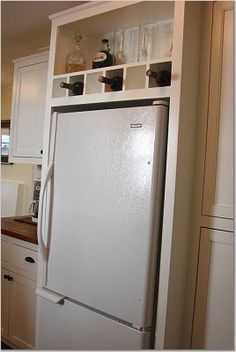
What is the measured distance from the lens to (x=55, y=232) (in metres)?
1.75

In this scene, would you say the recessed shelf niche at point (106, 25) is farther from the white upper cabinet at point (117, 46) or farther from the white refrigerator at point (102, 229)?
the white refrigerator at point (102, 229)

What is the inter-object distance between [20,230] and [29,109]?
91 cm

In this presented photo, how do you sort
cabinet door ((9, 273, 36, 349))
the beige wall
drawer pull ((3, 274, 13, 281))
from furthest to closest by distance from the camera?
the beige wall, drawer pull ((3, 274, 13, 281)), cabinet door ((9, 273, 36, 349))

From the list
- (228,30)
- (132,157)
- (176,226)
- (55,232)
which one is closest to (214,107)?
(228,30)

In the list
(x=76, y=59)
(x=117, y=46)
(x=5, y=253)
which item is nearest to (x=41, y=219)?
(x=5, y=253)

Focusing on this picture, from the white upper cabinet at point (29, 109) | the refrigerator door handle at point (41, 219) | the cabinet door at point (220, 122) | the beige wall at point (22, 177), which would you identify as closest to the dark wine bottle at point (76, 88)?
the refrigerator door handle at point (41, 219)

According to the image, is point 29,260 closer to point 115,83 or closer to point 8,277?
point 8,277

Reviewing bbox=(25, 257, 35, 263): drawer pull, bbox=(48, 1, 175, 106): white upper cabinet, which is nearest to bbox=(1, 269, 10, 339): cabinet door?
bbox=(25, 257, 35, 263): drawer pull

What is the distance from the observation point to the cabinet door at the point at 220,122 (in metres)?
1.45

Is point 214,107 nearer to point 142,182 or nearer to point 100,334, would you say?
point 142,182

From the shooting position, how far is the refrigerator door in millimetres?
1458

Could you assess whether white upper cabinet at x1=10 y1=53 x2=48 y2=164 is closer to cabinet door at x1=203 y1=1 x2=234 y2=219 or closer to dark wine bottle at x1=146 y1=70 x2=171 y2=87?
dark wine bottle at x1=146 y1=70 x2=171 y2=87

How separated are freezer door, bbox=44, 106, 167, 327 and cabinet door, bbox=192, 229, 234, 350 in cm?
27

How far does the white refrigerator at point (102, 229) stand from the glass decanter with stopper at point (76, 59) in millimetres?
353
